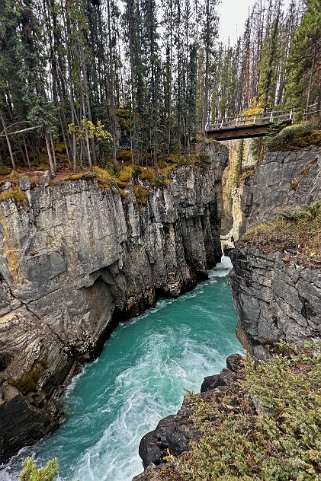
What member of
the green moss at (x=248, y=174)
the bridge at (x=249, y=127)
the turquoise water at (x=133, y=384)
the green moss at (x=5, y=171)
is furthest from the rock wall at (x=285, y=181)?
the green moss at (x=5, y=171)

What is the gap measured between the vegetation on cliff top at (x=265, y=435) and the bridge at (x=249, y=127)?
884 inches

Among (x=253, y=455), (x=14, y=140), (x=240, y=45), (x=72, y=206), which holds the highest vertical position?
(x=240, y=45)

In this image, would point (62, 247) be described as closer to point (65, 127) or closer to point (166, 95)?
point (65, 127)

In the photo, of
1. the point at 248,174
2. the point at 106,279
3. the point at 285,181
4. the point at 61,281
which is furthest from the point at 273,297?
the point at 248,174

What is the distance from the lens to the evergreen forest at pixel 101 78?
1708cm

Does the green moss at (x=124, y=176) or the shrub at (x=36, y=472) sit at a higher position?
the green moss at (x=124, y=176)

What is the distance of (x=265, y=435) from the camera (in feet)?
18.8

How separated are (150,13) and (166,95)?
6.95 m

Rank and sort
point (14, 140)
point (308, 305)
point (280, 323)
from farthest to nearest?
1. point (14, 140)
2. point (280, 323)
3. point (308, 305)

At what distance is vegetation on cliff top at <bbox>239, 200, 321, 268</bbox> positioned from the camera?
9.86 m

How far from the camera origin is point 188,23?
27125 millimetres

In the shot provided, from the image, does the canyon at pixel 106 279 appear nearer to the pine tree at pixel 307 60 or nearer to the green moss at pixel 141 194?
the green moss at pixel 141 194

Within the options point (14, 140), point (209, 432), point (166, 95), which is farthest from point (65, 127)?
point (209, 432)

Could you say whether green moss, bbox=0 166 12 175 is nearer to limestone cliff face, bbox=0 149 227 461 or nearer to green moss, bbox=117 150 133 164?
limestone cliff face, bbox=0 149 227 461
